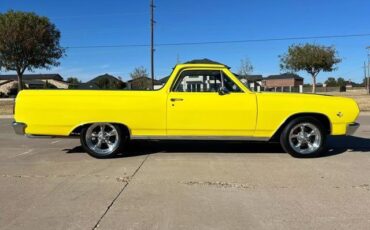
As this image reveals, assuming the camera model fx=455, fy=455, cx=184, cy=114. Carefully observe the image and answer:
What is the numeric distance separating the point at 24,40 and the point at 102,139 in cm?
2933

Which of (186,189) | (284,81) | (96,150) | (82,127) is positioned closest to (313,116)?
(186,189)

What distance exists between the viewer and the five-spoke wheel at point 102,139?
823 cm

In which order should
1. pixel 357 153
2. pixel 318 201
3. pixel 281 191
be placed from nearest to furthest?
pixel 318 201 < pixel 281 191 < pixel 357 153

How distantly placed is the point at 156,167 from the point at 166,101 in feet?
4.39

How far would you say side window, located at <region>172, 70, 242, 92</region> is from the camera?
8305mm

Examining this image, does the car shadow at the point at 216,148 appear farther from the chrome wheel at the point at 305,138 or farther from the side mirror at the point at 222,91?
the side mirror at the point at 222,91

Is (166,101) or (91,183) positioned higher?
(166,101)

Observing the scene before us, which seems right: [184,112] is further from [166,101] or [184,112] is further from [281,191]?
[281,191]

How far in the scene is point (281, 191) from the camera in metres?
5.84

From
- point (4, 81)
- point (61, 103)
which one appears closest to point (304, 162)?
point (61, 103)

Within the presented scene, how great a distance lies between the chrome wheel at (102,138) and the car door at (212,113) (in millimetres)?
1004

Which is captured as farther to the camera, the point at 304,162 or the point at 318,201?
the point at 304,162

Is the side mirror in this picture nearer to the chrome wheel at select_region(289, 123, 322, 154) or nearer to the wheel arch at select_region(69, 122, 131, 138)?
the chrome wheel at select_region(289, 123, 322, 154)

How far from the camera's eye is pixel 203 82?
27.6ft
